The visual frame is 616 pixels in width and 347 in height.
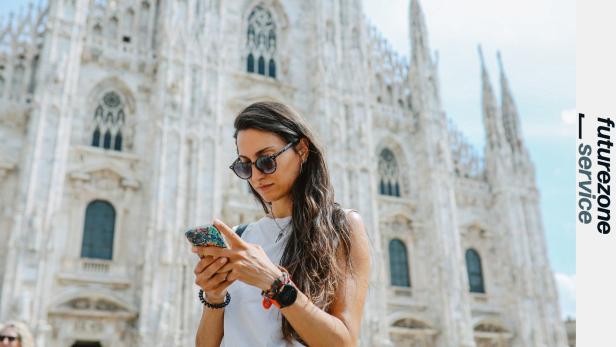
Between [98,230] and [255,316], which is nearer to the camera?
[255,316]

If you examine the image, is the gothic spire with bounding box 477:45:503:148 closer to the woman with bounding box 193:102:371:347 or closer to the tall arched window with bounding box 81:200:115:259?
the tall arched window with bounding box 81:200:115:259

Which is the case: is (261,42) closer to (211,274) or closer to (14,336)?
(14,336)

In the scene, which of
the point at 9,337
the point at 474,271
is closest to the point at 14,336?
the point at 9,337

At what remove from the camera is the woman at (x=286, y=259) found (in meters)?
1.44

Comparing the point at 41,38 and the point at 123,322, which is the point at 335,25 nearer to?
the point at 41,38

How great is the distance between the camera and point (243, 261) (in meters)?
1.43

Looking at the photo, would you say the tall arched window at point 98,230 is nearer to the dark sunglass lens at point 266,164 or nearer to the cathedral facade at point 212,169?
the cathedral facade at point 212,169

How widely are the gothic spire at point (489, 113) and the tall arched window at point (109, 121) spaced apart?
48.3ft

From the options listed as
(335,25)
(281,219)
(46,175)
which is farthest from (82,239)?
(281,219)

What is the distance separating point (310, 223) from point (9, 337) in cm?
344

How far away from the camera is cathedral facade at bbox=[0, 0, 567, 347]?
14.0 meters

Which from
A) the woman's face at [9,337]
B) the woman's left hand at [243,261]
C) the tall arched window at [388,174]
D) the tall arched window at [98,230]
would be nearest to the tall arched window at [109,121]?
the tall arched window at [98,230]

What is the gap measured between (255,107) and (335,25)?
19709mm

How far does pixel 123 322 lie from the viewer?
46.2 feet
